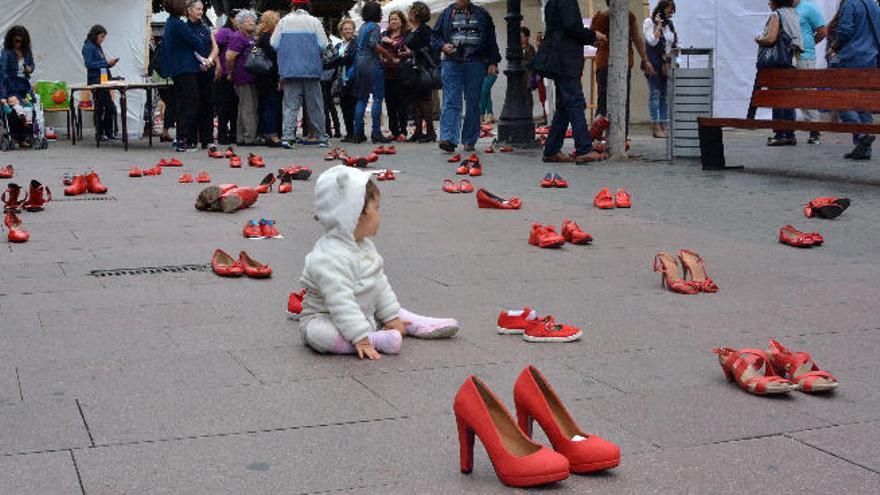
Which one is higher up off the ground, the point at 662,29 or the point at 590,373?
the point at 662,29

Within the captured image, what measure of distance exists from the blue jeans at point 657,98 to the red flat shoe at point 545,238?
10.9 metres

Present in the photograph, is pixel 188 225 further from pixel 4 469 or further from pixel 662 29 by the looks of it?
pixel 662 29

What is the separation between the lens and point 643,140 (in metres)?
19.4

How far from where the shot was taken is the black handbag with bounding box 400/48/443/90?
1978 cm

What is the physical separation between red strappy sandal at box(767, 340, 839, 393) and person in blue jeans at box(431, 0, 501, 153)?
1203cm

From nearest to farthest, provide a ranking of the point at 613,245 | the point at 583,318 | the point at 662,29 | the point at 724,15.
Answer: the point at 583,318 < the point at 613,245 < the point at 662,29 < the point at 724,15

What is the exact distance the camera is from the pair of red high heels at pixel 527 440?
142 inches

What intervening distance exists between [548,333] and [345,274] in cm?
97

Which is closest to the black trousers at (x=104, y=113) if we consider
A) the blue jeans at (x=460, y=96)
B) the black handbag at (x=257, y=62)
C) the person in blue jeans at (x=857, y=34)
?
the black handbag at (x=257, y=62)

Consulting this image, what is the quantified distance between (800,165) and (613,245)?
6552 millimetres

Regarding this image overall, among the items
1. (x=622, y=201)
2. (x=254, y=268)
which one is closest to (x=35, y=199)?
(x=254, y=268)

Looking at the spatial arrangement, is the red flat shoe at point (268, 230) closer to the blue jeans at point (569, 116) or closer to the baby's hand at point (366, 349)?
the baby's hand at point (366, 349)

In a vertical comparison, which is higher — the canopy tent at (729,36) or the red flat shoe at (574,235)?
the canopy tent at (729,36)

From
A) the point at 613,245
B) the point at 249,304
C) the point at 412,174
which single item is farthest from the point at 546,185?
the point at 249,304
